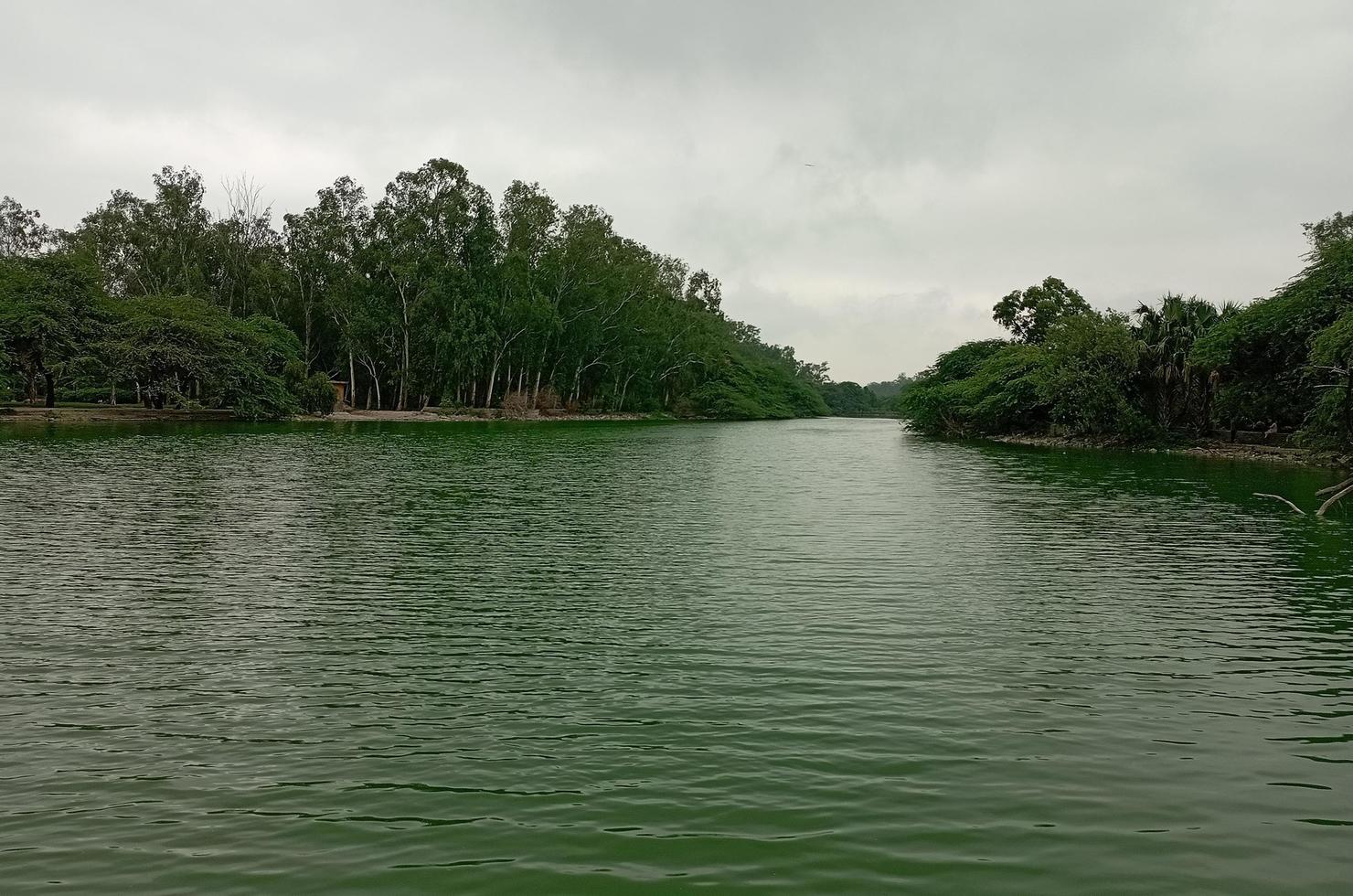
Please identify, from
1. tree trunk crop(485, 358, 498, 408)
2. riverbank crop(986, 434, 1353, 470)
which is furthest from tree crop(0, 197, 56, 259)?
riverbank crop(986, 434, 1353, 470)

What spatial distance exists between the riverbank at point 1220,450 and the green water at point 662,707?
79.2 feet

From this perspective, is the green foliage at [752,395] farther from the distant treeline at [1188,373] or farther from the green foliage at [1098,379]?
the green foliage at [1098,379]

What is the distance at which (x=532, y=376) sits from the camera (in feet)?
332

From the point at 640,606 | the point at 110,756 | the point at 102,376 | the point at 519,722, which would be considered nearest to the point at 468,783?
the point at 519,722

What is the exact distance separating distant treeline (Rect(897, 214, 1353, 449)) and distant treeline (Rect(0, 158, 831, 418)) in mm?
40799

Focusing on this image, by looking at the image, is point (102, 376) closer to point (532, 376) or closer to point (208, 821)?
point (532, 376)

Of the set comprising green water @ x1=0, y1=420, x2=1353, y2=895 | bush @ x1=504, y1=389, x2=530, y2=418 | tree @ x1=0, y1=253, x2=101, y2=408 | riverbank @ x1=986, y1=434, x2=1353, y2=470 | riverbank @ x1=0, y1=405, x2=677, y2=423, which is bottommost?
→ green water @ x1=0, y1=420, x2=1353, y2=895

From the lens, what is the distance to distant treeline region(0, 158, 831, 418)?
60500 mm

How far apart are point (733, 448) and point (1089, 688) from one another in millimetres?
45517

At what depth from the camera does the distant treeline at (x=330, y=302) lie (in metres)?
60.5

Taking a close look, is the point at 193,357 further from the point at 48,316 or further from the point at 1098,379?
the point at 1098,379

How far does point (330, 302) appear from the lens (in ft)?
265

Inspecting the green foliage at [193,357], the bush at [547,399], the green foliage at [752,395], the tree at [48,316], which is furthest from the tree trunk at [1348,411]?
the green foliage at [752,395]

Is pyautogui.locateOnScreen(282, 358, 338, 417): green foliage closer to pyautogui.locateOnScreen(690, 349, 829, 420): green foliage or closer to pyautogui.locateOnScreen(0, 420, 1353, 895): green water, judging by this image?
pyautogui.locateOnScreen(0, 420, 1353, 895): green water
